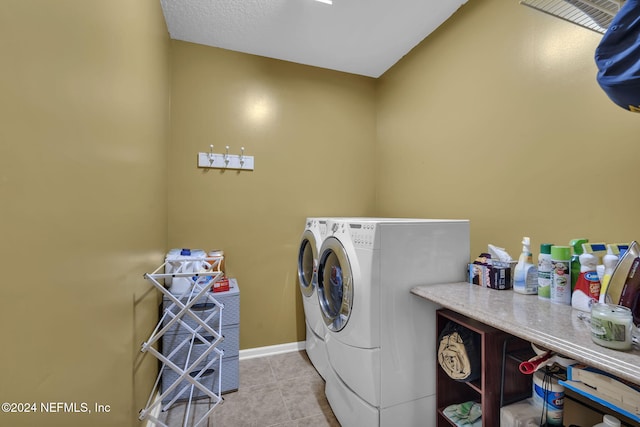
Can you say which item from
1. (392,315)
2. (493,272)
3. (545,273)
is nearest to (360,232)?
(392,315)

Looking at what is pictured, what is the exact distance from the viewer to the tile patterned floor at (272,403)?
5.35ft

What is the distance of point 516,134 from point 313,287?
1585 mm

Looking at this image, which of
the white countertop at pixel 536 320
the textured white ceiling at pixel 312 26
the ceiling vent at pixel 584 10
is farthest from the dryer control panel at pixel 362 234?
the textured white ceiling at pixel 312 26

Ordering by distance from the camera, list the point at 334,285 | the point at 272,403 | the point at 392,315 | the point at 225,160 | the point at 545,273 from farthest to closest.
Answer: the point at 225,160, the point at 272,403, the point at 334,285, the point at 392,315, the point at 545,273

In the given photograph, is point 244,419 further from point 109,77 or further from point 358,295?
point 109,77

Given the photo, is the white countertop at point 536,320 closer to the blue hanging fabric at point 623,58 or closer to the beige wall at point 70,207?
the blue hanging fabric at point 623,58

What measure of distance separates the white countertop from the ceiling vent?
3.42 feet

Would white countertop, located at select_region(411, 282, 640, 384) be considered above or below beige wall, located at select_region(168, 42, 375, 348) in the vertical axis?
below

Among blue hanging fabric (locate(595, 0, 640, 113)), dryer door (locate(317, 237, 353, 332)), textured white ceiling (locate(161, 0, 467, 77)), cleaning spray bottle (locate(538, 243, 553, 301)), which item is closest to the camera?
blue hanging fabric (locate(595, 0, 640, 113))

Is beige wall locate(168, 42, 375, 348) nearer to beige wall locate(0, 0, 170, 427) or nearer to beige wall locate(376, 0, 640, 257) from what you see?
beige wall locate(376, 0, 640, 257)

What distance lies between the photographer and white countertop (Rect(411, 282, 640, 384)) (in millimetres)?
669

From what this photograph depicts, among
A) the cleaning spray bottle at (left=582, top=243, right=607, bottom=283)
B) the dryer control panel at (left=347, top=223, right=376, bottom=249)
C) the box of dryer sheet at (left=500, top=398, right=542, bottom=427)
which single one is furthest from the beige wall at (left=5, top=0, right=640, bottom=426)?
the dryer control panel at (left=347, top=223, right=376, bottom=249)

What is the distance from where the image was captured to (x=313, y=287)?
2.05 meters

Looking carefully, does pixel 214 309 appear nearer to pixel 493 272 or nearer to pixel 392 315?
pixel 392 315
